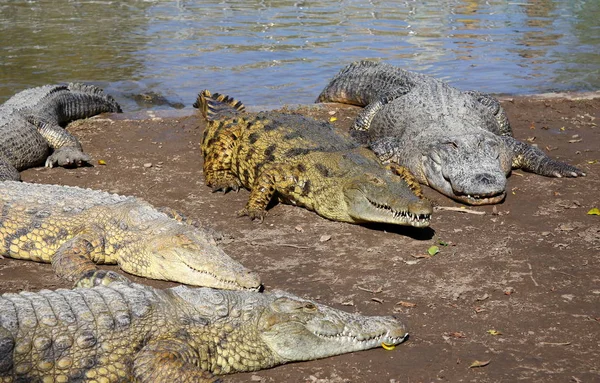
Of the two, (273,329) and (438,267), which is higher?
(273,329)

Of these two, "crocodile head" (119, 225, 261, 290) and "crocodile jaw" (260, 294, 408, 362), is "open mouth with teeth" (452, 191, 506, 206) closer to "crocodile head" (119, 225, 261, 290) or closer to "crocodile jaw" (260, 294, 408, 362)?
"crocodile head" (119, 225, 261, 290)

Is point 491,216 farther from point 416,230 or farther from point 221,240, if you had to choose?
point 221,240

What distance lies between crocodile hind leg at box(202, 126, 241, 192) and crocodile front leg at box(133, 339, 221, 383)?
339 cm

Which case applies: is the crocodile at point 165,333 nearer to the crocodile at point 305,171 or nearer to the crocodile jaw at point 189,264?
the crocodile jaw at point 189,264

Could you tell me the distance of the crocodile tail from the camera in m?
8.70

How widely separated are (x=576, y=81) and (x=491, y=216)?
7606mm

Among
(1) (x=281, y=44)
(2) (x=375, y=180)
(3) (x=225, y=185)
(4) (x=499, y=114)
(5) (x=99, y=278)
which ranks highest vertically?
(2) (x=375, y=180)

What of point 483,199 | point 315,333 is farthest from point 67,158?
point 315,333

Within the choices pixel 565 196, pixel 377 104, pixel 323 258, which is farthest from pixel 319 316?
pixel 377 104

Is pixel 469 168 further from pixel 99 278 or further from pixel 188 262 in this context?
pixel 99 278

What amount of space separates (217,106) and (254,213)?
2356mm

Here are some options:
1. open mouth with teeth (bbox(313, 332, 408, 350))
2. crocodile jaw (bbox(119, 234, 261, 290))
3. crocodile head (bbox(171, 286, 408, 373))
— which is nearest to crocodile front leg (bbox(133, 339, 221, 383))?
crocodile head (bbox(171, 286, 408, 373))

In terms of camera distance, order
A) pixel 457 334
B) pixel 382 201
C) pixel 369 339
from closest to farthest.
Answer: pixel 369 339, pixel 457 334, pixel 382 201

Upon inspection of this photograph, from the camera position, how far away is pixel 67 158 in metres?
8.27
